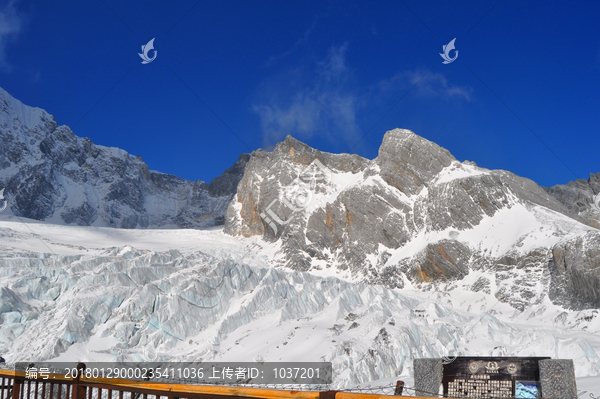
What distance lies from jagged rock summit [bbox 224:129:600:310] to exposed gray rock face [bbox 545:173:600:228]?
99.7 feet

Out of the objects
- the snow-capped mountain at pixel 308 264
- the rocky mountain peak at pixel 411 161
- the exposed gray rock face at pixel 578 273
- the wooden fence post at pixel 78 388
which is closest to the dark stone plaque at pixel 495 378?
the wooden fence post at pixel 78 388

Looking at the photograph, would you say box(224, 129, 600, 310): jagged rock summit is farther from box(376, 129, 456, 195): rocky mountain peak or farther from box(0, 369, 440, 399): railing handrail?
box(0, 369, 440, 399): railing handrail

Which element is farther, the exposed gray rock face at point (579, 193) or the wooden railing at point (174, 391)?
the exposed gray rock face at point (579, 193)

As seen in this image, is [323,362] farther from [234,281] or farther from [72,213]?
[72,213]

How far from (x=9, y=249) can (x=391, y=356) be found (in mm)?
45022

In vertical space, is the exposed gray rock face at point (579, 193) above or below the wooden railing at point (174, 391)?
above

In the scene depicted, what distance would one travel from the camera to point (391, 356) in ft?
98.6

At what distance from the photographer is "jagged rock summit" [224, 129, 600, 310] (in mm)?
72312

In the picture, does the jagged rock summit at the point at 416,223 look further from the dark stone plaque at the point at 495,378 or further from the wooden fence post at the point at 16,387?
the wooden fence post at the point at 16,387

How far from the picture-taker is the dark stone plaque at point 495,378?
8789mm

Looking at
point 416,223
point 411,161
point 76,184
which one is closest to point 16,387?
point 416,223

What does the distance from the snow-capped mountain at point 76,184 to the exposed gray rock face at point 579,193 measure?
114058 mm

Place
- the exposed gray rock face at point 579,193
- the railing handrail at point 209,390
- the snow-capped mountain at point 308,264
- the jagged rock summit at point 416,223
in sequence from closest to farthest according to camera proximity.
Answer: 1. the railing handrail at point 209,390
2. the snow-capped mountain at point 308,264
3. the jagged rock summit at point 416,223
4. the exposed gray rock face at point 579,193

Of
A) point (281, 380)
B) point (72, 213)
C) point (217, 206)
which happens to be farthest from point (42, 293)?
point (217, 206)
